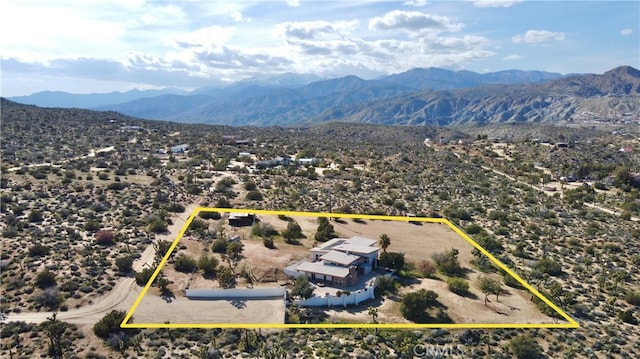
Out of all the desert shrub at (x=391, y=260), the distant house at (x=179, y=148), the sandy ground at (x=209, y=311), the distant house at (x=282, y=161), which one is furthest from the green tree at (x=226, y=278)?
the distant house at (x=179, y=148)

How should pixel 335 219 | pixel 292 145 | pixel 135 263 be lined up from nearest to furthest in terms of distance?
pixel 135 263
pixel 335 219
pixel 292 145

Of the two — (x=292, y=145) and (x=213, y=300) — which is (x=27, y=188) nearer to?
(x=213, y=300)

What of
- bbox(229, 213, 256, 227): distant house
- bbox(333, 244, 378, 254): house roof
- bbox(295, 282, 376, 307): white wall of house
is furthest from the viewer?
bbox(229, 213, 256, 227): distant house

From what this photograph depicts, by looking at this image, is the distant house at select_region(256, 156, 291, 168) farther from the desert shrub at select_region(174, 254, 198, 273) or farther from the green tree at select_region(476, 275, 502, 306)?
the green tree at select_region(476, 275, 502, 306)

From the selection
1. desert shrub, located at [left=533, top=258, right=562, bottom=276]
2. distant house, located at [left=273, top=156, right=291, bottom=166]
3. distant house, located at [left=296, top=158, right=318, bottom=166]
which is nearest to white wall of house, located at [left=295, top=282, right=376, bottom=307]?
desert shrub, located at [left=533, top=258, right=562, bottom=276]

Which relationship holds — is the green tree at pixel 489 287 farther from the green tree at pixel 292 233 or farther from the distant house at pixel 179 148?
the distant house at pixel 179 148

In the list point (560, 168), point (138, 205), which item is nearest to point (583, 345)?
point (138, 205)

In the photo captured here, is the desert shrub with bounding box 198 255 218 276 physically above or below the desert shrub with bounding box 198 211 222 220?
below

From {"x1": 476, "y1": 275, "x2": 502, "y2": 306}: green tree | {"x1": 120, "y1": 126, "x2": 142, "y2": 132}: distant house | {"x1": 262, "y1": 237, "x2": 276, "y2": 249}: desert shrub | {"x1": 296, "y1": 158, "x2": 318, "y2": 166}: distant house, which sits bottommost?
{"x1": 476, "y1": 275, "x2": 502, "y2": 306}: green tree
